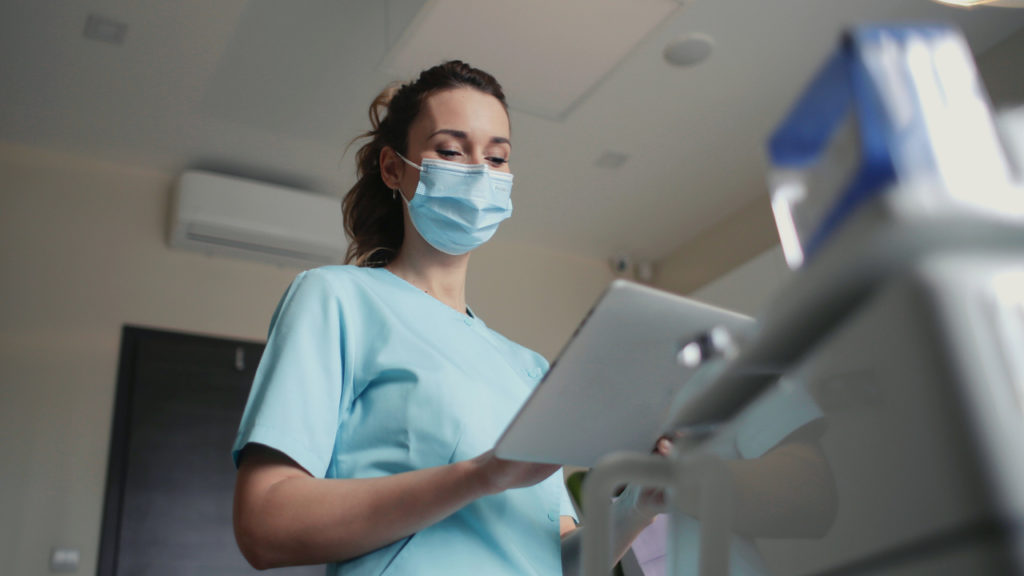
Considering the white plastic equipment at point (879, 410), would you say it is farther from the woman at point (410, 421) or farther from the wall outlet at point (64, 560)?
the wall outlet at point (64, 560)

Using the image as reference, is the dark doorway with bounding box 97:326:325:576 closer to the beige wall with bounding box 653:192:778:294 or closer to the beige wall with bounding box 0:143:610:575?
the beige wall with bounding box 0:143:610:575

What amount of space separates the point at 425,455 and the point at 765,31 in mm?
2438

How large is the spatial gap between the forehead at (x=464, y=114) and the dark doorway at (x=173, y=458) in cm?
238

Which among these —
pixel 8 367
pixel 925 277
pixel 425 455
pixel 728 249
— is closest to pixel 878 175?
pixel 925 277

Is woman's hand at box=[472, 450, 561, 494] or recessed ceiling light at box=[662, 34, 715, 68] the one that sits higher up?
recessed ceiling light at box=[662, 34, 715, 68]

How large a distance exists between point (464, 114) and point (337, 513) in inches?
27.3

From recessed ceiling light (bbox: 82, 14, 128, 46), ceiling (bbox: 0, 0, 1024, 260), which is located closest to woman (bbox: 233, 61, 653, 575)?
ceiling (bbox: 0, 0, 1024, 260)

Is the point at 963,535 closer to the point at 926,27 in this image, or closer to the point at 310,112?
the point at 926,27

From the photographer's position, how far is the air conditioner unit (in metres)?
3.42

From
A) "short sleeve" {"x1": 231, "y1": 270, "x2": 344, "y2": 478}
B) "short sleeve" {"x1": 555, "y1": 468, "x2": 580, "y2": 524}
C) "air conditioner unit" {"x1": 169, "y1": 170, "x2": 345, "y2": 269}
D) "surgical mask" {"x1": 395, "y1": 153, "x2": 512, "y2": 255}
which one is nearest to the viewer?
"short sleeve" {"x1": 231, "y1": 270, "x2": 344, "y2": 478}

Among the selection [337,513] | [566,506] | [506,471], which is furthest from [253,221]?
[506,471]

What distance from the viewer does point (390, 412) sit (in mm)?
983

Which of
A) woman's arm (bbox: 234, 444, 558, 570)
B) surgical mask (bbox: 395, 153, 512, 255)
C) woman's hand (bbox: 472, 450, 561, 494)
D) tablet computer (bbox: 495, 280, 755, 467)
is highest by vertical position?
surgical mask (bbox: 395, 153, 512, 255)

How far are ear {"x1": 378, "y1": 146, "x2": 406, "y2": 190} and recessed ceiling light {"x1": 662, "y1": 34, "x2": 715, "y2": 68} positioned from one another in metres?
1.78
